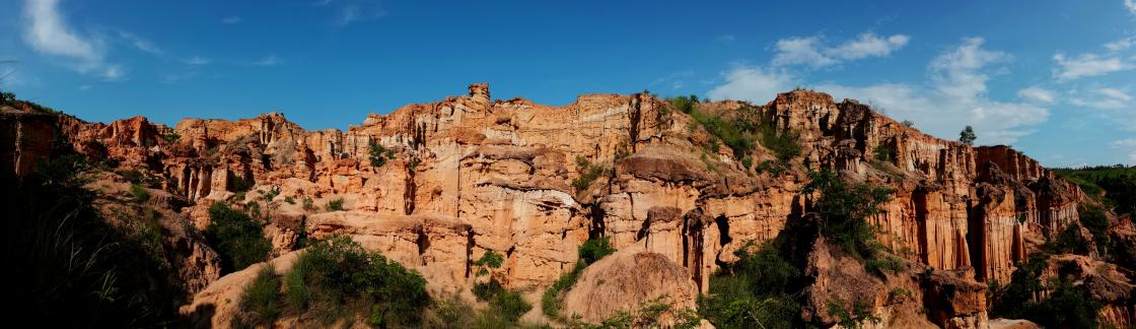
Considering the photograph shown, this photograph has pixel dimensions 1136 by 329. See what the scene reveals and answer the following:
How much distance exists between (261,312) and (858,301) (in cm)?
2290

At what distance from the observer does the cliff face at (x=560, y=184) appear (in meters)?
28.3

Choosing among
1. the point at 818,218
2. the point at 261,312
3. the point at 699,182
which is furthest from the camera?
the point at 699,182

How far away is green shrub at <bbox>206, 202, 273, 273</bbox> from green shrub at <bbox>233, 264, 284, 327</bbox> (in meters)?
3.42

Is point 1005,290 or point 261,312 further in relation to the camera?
point 1005,290

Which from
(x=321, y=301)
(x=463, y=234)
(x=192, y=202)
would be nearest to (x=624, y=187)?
(x=463, y=234)

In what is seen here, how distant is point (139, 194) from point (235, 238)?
385 centimetres

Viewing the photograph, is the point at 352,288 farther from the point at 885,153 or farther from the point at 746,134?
the point at 885,153

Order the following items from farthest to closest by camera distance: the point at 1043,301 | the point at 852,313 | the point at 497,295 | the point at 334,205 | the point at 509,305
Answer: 1. the point at 1043,301
2. the point at 334,205
3. the point at 497,295
4. the point at 509,305
5. the point at 852,313

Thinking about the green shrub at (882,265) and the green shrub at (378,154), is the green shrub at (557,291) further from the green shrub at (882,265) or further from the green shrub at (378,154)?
the green shrub at (882,265)

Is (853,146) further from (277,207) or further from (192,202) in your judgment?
(192,202)

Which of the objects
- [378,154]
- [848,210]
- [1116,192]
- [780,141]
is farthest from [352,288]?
[1116,192]

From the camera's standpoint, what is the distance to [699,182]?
3212 centimetres

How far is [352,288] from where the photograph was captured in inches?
912

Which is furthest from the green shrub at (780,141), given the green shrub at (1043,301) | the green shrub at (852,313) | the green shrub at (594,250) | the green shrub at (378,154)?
the green shrub at (378,154)
